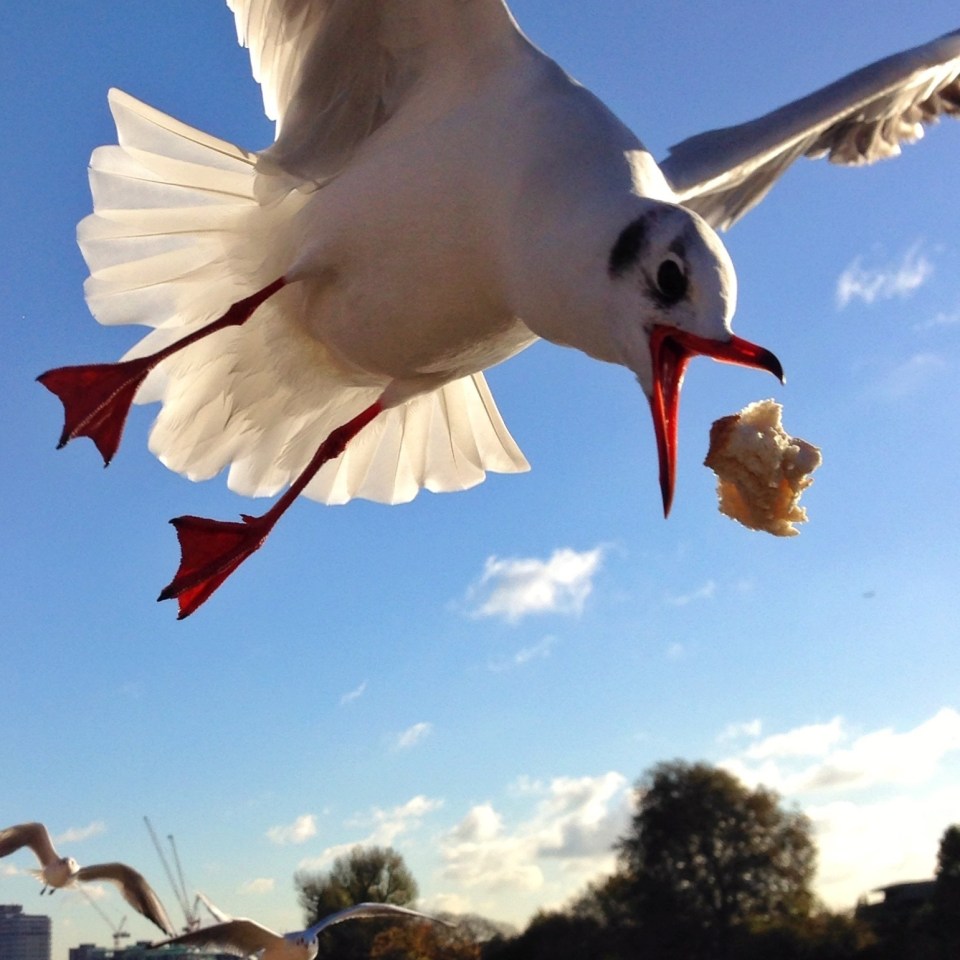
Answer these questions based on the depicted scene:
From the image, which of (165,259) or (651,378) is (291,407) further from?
(651,378)

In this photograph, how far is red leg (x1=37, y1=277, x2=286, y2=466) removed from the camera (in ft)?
10.7

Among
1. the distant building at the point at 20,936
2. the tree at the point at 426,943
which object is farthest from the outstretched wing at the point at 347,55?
the tree at the point at 426,943

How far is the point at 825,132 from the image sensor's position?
15.5 feet

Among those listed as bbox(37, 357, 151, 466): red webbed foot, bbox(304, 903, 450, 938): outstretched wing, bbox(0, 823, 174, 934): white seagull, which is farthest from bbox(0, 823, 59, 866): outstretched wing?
bbox(37, 357, 151, 466): red webbed foot

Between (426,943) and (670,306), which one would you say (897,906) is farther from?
(670,306)

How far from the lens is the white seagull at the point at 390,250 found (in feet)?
7.55

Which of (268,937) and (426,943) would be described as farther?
(426,943)

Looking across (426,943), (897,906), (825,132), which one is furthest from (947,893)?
(825,132)

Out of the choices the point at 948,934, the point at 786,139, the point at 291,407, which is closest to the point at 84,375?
the point at 291,407

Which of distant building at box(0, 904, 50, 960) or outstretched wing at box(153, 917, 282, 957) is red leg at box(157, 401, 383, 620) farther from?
distant building at box(0, 904, 50, 960)

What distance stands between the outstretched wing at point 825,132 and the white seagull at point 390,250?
1cm

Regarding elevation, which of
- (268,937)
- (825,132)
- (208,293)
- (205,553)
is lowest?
(268,937)

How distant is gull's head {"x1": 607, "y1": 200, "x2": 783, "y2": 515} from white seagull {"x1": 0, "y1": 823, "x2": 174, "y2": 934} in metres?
8.00

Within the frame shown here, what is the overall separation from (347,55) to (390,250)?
632mm
